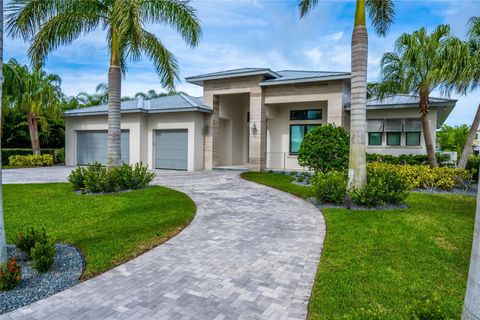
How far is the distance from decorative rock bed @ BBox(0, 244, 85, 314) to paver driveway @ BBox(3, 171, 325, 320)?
18 centimetres

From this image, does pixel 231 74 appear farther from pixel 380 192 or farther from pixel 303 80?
pixel 380 192

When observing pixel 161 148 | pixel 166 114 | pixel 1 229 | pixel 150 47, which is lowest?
pixel 1 229

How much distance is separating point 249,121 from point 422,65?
1032 cm

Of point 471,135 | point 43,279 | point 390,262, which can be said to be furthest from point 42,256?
point 471,135

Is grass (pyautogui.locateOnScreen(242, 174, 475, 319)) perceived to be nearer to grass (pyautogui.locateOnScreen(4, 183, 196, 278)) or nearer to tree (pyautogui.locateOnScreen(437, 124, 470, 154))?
grass (pyautogui.locateOnScreen(4, 183, 196, 278))

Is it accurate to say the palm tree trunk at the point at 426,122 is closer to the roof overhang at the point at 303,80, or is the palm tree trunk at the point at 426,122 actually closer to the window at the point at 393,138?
the window at the point at 393,138

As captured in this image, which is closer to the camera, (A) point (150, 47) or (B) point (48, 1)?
(B) point (48, 1)

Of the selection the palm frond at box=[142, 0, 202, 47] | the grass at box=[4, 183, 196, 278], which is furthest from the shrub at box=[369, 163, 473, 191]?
the palm frond at box=[142, 0, 202, 47]

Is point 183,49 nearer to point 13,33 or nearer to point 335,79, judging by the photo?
point 13,33

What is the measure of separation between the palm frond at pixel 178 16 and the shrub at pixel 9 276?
28.2 feet

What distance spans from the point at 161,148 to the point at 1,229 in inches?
641

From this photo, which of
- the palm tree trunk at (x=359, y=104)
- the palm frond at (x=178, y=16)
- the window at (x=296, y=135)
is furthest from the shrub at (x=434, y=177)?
the palm frond at (x=178, y=16)

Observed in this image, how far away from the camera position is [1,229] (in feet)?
14.0

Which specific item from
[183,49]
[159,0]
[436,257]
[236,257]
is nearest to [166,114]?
[183,49]
